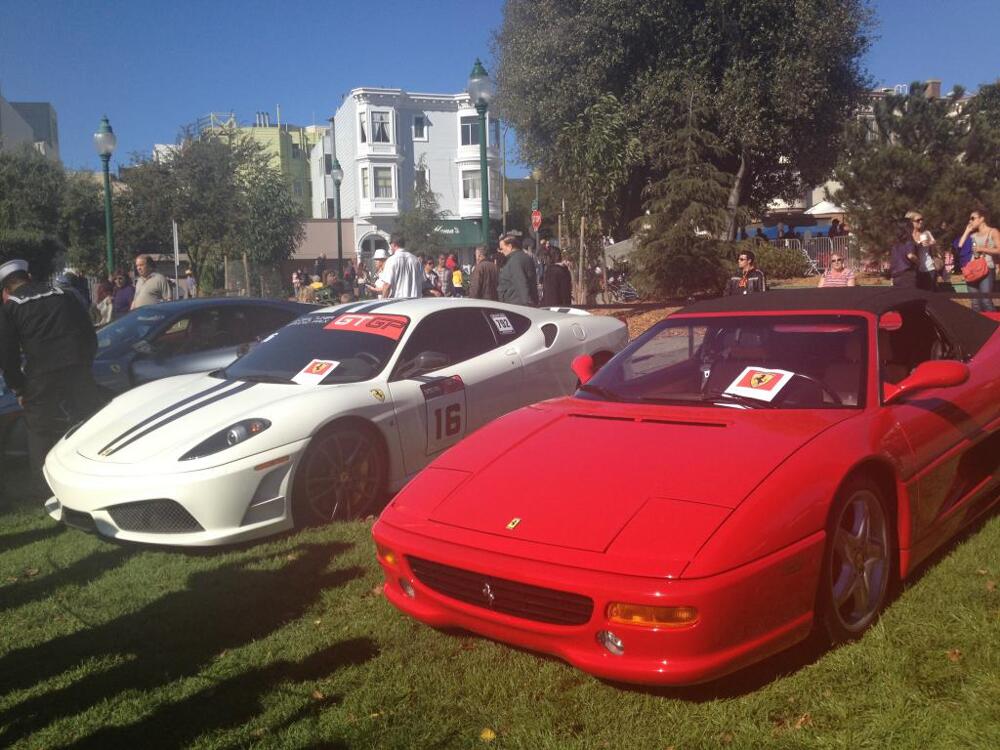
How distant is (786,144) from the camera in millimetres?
23484

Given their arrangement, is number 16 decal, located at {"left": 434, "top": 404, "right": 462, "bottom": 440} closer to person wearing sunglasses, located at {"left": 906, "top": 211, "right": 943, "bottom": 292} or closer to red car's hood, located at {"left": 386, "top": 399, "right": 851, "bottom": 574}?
red car's hood, located at {"left": 386, "top": 399, "right": 851, "bottom": 574}

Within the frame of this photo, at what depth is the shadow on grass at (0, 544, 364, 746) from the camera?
3.35m

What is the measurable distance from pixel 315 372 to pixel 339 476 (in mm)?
799

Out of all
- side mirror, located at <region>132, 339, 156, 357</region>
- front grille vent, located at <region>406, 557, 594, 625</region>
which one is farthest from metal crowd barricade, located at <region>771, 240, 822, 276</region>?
front grille vent, located at <region>406, 557, 594, 625</region>

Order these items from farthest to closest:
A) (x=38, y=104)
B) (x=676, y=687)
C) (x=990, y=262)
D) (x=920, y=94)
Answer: (x=38, y=104) → (x=920, y=94) → (x=990, y=262) → (x=676, y=687)

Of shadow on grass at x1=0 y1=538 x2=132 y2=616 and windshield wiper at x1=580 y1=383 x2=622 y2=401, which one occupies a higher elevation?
windshield wiper at x1=580 y1=383 x2=622 y2=401

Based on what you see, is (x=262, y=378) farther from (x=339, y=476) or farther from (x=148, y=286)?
(x=148, y=286)

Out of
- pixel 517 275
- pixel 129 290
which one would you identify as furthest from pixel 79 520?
pixel 129 290

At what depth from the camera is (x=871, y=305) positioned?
165 inches

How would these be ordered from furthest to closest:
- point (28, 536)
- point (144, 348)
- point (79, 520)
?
point (144, 348) → point (28, 536) → point (79, 520)

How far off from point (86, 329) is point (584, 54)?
61.1 feet

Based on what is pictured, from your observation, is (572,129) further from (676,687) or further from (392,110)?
(392,110)

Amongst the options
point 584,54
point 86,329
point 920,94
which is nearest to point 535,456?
point 86,329

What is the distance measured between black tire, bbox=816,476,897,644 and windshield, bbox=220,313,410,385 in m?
3.17
